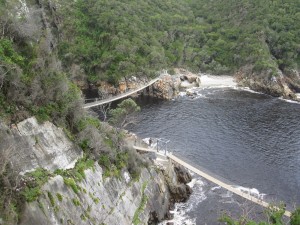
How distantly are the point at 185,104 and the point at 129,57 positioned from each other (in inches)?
546

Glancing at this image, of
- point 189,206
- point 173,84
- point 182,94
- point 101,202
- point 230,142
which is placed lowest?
point 189,206

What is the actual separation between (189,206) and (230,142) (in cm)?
1326

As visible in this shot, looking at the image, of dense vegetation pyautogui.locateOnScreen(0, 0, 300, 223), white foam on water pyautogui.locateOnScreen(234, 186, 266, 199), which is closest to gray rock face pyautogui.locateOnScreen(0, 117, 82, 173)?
dense vegetation pyautogui.locateOnScreen(0, 0, 300, 223)

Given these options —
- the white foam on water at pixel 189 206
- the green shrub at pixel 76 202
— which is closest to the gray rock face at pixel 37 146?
the green shrub at pixel 76 202

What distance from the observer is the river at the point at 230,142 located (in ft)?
99.3

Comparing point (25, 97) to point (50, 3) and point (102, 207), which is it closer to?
point (102, 207)

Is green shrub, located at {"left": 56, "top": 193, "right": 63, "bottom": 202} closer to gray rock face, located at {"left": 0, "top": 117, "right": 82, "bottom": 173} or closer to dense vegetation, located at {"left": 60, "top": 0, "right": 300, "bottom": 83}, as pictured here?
gray rock face, located at {"left": 0, "top": 117, "right": 82, "bottom": 173}

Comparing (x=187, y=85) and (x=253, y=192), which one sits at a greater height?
(x=187, y=85)

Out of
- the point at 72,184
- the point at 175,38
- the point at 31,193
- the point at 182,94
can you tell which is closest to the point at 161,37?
the point at 175,38

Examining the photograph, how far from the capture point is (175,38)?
7762cm

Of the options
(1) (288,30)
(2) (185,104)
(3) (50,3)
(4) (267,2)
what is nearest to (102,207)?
(2) (185,104)

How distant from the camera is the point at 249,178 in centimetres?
3344

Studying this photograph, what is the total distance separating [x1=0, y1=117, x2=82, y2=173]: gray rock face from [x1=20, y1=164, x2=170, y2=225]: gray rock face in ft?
4.03

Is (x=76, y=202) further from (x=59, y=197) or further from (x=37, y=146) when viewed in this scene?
(x=37, y=146)
